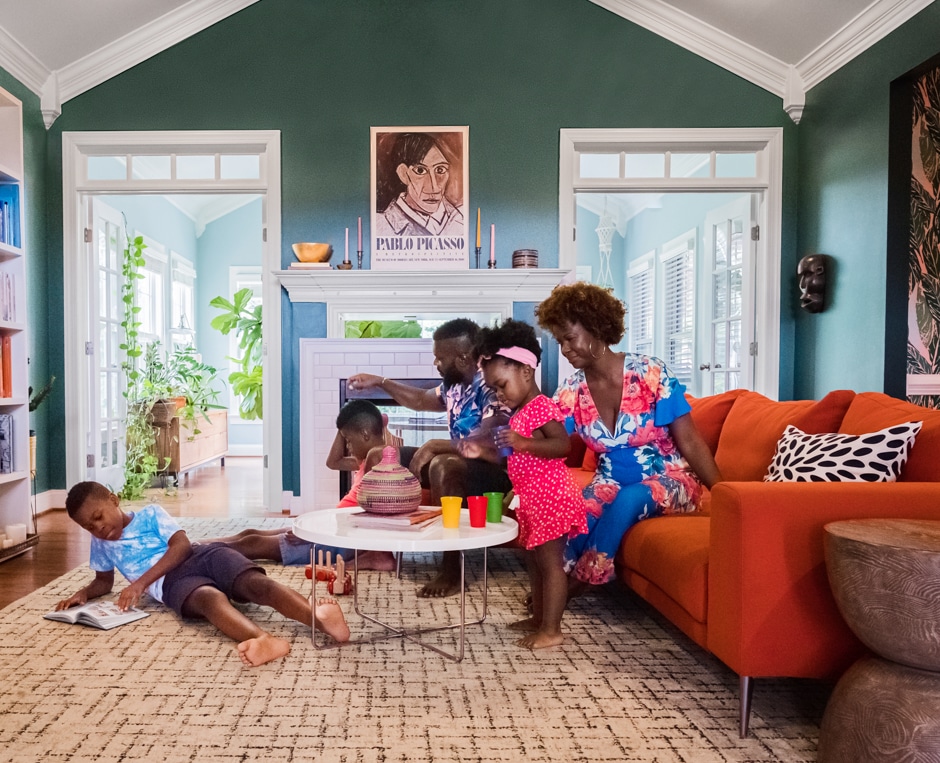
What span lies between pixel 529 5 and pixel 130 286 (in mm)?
3383

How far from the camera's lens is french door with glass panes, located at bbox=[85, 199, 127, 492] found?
186 inches

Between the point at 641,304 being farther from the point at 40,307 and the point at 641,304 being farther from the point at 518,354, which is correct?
the point at 518,354

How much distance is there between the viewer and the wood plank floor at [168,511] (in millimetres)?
2992

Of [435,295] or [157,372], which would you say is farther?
[157,372]

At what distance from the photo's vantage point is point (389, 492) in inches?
82.7

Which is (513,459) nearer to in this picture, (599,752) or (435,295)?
(599,752)

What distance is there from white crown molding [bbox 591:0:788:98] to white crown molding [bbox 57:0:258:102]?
2343mm

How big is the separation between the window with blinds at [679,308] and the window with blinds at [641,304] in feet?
1.36

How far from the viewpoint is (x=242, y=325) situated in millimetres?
7277

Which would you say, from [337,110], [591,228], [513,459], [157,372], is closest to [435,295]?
[337,110]

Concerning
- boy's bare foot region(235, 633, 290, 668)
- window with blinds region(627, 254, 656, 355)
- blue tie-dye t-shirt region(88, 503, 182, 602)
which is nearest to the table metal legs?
boy's bare foot region(235, 633, 290, 668)

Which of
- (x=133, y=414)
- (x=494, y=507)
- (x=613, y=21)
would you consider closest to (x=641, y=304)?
(x=613, y=21)

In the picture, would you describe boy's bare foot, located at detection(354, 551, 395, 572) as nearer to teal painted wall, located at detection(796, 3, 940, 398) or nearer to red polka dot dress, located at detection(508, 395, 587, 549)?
red polka dot dress, located at detection(508, 395, 587, 549)

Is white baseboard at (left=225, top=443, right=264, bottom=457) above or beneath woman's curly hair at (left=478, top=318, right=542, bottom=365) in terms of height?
beneath
